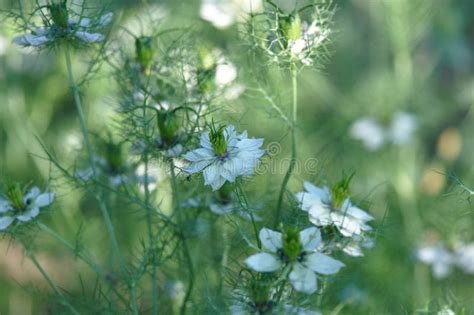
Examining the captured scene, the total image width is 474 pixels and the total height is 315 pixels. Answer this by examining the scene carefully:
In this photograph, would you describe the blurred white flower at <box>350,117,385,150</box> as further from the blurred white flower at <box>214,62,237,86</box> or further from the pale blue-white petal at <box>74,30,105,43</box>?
the pale blue-white petal at <box>74,30,105,43</box>

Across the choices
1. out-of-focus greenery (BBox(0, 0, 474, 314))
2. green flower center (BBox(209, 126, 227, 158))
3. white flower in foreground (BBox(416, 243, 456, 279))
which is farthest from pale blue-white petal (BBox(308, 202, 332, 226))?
white flower in foreground (BBox(416, 243, 456, 279))

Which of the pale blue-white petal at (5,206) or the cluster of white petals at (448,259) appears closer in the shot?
the pale blue-white petal at (5,206)

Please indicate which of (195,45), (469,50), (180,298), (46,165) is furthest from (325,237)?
(469,50)

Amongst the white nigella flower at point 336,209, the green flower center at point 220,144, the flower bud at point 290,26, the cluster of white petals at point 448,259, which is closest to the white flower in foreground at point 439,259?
the cluster of white petals at point 448,259

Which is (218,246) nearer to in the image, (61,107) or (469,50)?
(61,107)

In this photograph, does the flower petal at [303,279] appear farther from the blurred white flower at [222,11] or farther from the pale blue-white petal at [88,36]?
the blurred white flower at [222,11]

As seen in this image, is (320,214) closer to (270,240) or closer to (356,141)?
(270,240)
